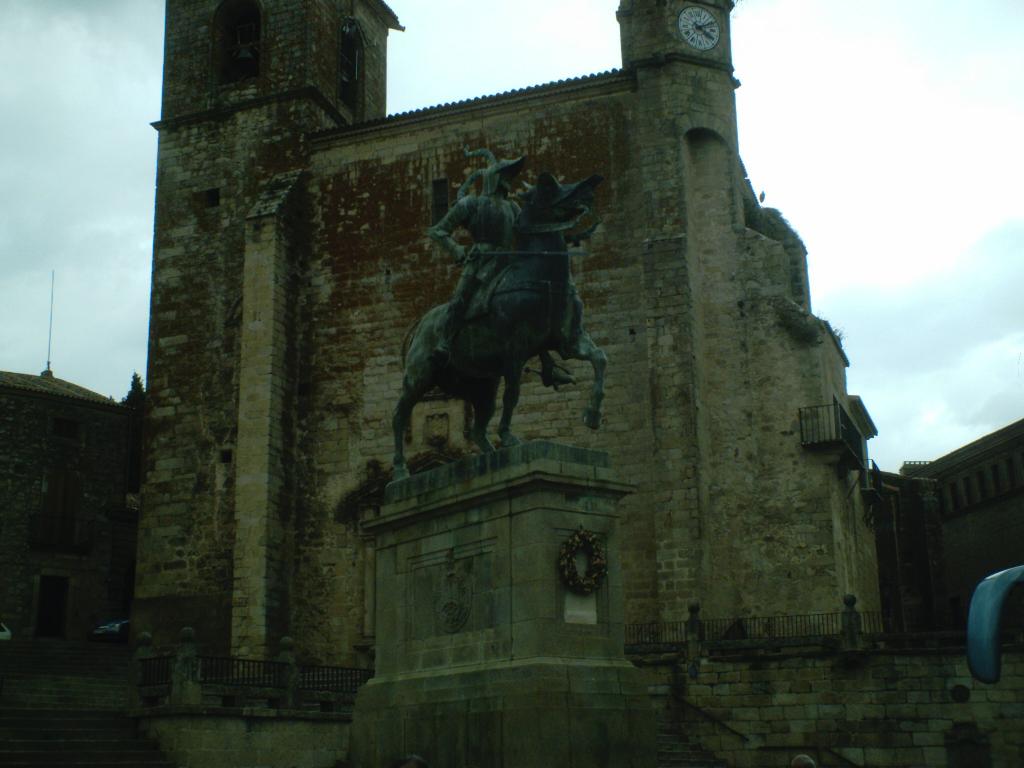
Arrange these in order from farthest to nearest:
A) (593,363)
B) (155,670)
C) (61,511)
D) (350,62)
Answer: (61,511), (350,62), (155,670), (593,363)

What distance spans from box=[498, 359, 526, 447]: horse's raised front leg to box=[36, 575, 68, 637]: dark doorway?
87.9 ft

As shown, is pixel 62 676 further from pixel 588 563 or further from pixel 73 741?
pixel 588 563

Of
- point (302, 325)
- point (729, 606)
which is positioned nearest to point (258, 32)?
point (302, 325)

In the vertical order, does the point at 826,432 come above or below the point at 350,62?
below

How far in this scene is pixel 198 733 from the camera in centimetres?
1744

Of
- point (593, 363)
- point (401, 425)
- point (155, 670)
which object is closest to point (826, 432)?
point (401, 425)

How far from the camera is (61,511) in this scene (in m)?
36.9

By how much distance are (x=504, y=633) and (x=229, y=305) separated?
19.2 meters

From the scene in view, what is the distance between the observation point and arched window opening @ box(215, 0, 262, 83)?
3144 centimetres

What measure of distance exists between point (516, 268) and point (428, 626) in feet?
11.4

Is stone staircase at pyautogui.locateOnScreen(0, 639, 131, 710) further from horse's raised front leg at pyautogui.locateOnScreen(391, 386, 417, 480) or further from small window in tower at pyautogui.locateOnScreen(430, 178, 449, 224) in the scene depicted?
small window in tower at pyautogui.locateOnScreen(430, 178, 449, 224)

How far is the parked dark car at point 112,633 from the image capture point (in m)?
33.8

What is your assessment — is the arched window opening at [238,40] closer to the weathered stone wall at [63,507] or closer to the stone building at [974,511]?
the weathered stone wall at [63,507]

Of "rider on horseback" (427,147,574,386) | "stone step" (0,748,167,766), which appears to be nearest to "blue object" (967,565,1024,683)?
"rider on horseback" (427,147,574,386)
